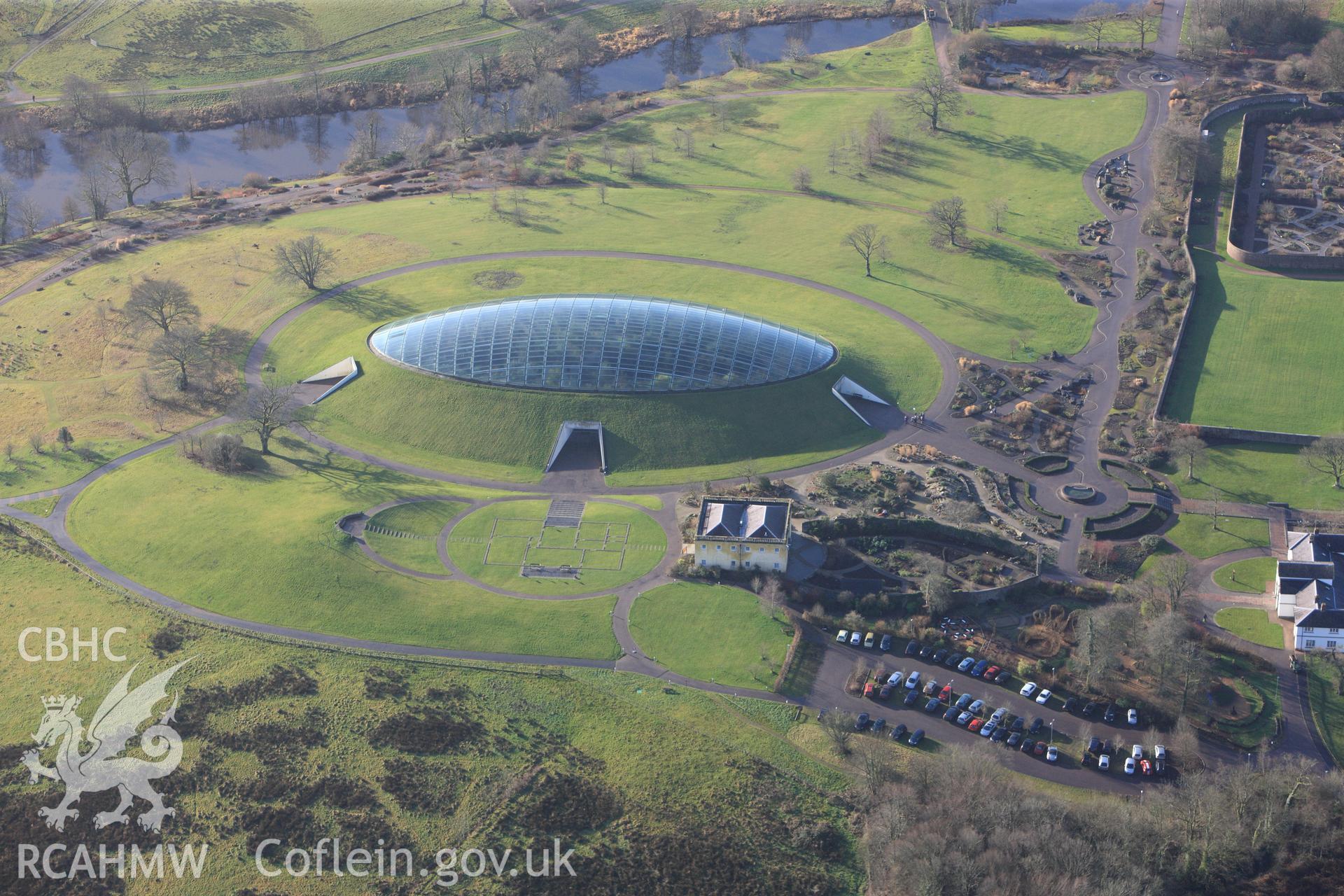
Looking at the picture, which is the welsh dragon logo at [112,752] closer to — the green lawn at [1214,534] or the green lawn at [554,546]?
the green lawn at [554,546]

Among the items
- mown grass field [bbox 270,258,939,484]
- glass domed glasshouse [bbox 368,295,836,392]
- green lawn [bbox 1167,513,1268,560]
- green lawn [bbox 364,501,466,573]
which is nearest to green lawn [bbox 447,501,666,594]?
green lawn [bbox 364,501,466,573]

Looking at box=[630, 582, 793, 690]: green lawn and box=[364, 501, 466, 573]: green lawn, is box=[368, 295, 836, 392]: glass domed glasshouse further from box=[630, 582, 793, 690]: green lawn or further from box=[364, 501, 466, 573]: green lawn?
box=[630, 582, 793, 690]: green lawn

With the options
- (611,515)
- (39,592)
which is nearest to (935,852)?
(611,515)

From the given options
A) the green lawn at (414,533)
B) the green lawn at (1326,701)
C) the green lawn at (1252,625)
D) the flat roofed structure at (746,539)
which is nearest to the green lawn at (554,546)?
the green lawn at (414,533)

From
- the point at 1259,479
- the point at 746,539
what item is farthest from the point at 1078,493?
the point at 746,539

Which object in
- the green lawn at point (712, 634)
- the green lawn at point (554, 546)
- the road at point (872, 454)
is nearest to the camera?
the road at point (872, 454)

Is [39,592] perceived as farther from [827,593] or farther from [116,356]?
[827,593]

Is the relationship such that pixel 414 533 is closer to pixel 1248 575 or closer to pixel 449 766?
pixel 449 766
